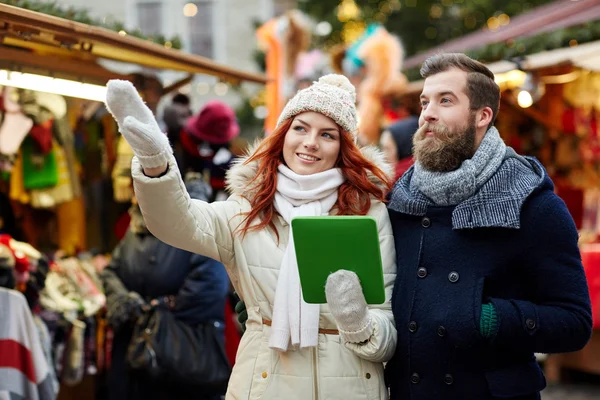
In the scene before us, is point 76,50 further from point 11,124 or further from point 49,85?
point 11,124

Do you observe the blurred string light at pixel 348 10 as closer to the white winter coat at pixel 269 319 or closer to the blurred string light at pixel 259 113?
the blurred string light at pixel 259 113

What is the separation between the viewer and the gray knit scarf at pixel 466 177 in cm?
306

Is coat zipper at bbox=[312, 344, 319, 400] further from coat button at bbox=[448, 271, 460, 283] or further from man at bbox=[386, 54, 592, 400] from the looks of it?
coat button at bbox=[448, 271, 460, 283]

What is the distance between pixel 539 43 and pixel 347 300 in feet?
18.2

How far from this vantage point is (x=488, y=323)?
291 centimetres

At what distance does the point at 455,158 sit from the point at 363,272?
60cm

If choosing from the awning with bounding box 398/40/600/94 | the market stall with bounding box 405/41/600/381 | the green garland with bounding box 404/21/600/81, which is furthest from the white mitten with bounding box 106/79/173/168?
the green garland with bounding box 404/21/600/81

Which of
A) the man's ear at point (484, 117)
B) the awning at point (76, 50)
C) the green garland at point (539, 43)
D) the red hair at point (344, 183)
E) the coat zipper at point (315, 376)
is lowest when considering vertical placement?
the coat zipper at point (315, 376)

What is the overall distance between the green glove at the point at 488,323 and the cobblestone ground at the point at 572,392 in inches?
204

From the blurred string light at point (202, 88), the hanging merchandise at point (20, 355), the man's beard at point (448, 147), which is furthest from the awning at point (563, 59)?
the blurred string light at point (202, 88)

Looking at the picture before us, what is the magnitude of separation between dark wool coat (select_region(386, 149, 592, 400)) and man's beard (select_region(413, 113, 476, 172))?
152 mm

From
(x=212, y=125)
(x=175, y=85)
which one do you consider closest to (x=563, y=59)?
(x=212, y=125)

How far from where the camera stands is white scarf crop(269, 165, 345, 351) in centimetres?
308

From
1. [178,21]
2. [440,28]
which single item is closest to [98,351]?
[440,28]
